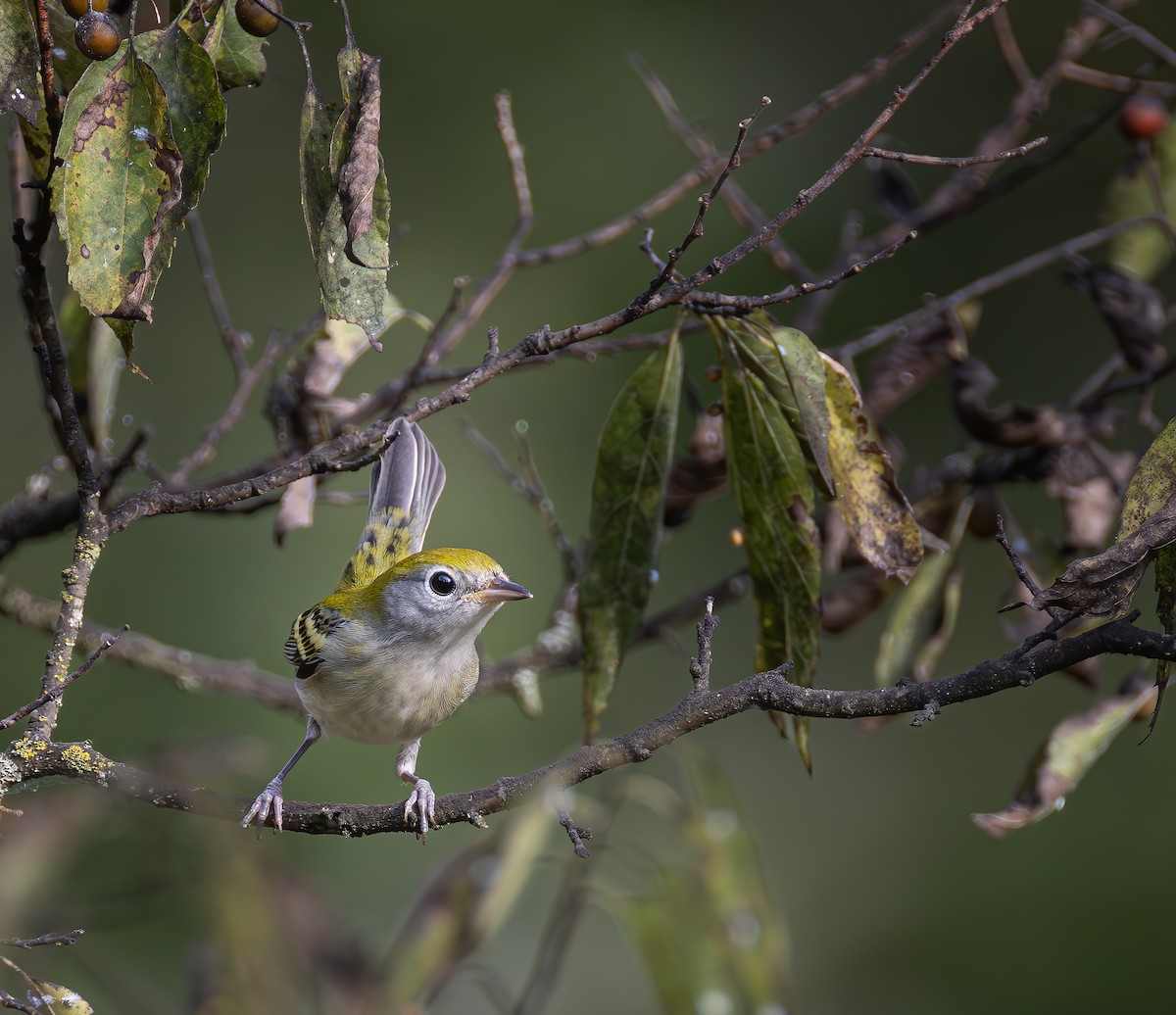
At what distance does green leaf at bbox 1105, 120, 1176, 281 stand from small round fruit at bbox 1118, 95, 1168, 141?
0.03m

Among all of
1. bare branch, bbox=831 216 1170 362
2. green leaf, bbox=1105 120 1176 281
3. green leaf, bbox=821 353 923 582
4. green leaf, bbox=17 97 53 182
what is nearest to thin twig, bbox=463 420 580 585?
bare branch, bbox=831 216 1170 362

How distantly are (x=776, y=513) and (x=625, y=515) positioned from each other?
32 cm

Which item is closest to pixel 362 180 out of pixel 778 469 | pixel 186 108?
pixel 186 108

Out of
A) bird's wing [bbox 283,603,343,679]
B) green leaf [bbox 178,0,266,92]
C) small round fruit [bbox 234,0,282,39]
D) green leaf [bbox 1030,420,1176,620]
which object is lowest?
bird's wing [bbox 283,603,343,679]

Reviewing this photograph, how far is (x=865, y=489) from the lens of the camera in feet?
6.82

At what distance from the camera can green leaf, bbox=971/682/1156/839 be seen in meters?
2.32

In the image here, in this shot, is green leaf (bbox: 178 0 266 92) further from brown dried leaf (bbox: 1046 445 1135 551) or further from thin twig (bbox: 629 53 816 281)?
brown dried leaf (bbox: 1046 445 1135 551)

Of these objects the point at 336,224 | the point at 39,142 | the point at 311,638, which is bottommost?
the point at 311,638

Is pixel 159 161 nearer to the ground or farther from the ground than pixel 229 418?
farther from the ground

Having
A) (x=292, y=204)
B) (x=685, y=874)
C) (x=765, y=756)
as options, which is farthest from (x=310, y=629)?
(x=292, y=204)

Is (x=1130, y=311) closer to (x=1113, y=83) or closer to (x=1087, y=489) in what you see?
(x=1087, y=489)

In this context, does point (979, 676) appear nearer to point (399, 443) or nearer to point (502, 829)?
point (502, 829)

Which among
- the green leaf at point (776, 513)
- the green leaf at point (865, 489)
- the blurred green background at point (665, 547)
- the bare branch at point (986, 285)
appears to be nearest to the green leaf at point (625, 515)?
the green leaf at point (776, 513)

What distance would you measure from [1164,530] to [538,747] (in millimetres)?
4499
